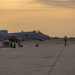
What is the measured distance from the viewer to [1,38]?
122m

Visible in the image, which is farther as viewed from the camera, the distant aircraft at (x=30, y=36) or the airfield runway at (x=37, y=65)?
the distant aircraft at (x=30, y=36)

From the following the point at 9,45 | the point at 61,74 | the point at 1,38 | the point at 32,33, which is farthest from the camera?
the point at 32,33

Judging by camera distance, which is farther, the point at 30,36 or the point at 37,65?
the point at 30,36

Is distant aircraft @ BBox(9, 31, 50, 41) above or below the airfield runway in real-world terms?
below

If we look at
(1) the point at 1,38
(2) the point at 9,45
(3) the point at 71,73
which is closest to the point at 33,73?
(3) the point at 71,73

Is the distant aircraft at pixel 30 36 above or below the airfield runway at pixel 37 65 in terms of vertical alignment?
below

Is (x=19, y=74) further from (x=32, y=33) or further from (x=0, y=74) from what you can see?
(x=32, y=33)

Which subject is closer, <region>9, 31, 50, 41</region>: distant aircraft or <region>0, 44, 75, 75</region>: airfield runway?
<region>0, 44, 75, 75</region>: airfield runway

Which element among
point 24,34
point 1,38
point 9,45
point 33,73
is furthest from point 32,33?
point 33,73

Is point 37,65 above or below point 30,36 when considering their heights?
above

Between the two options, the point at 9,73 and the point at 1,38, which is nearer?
the point at 9,73

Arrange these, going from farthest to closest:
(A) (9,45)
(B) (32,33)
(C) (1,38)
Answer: (B) (32,33)
(C) (1,38)
(A) (9,45)

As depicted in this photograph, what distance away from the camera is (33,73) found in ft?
58.9

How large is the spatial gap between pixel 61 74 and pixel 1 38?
Answer: 105 m
